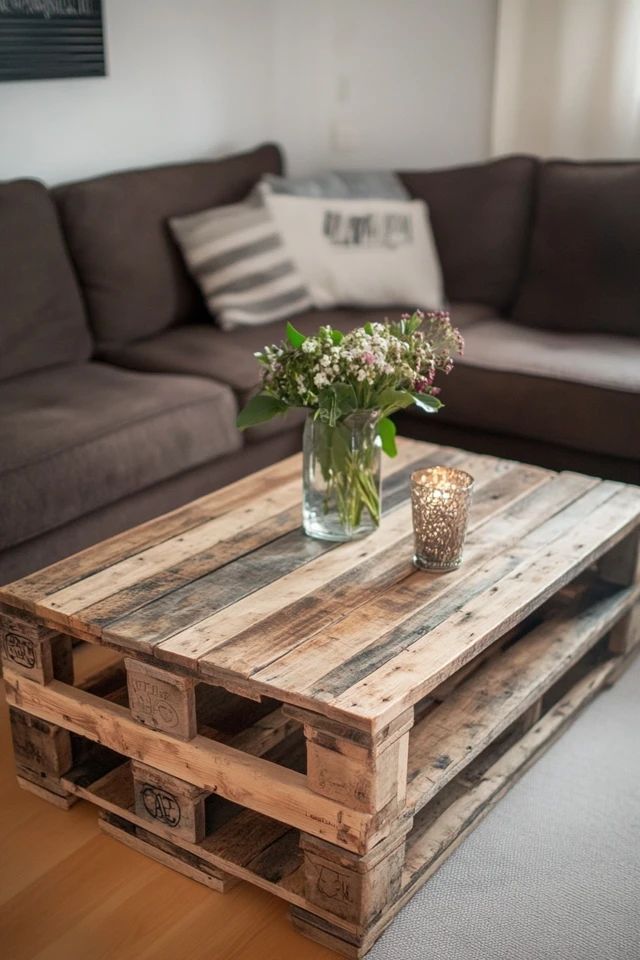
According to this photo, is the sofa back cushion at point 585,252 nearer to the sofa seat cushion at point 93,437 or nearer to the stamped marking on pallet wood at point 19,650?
the sofa seat cushion at point 93,437

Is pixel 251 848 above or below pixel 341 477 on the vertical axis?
below

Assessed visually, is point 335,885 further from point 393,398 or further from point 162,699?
point 393,398

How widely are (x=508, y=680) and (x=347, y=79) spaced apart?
2.53m

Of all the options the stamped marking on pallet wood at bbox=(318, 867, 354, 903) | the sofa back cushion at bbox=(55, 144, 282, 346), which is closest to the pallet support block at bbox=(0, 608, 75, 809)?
the stamped marking on pallet wood at bbox=(318, 867, 354, 903)

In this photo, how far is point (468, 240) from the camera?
3.29 meters

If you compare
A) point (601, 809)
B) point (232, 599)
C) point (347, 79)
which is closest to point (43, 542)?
point (232, 599)

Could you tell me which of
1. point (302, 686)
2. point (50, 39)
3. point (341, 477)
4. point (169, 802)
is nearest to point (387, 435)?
point (341, 477)

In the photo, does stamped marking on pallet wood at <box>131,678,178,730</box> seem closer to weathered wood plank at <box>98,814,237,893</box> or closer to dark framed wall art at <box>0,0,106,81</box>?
weathered wood plank at <box>98,814,237,893</box>

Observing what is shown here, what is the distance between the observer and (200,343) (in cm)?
291

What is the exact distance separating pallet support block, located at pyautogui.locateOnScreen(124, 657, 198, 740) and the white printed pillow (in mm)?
1774

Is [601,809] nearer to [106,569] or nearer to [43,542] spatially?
[106,569]

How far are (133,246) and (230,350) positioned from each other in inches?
16.2

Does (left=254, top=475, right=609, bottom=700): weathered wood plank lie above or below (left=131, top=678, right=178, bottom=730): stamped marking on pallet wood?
above

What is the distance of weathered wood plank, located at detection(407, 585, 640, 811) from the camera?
5.42 feet
